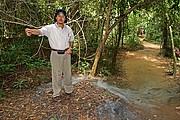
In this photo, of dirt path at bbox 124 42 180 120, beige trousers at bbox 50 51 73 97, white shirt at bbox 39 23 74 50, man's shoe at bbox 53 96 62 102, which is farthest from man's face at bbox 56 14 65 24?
dirt path at bbox 124 42 180 120

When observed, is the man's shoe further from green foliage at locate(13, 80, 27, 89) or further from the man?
green foliage at locate(13, 80, 27, 89)

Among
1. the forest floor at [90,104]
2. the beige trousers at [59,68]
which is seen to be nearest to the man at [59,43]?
the beige trousers at [59,68]

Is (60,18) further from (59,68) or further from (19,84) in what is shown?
(19,84)

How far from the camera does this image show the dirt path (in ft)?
18.6

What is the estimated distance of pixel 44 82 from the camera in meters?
5.72

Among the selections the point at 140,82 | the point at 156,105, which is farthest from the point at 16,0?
the point at 140,82

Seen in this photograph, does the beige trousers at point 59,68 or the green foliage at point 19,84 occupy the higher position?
the beige trousers at point 59,68

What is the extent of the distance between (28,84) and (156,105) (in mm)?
3604

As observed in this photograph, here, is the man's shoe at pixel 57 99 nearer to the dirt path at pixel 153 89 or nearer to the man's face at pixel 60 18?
the man's face at pixel 60 18

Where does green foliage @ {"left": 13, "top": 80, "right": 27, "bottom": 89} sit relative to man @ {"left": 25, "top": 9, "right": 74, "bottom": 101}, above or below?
below

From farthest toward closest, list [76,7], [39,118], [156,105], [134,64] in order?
[134,64] → [76,7] → [156,105] → [39,118]

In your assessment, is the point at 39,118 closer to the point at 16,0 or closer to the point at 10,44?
the point at 16,0

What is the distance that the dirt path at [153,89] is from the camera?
5682mm

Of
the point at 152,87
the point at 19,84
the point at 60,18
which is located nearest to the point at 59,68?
the point at 60,18
